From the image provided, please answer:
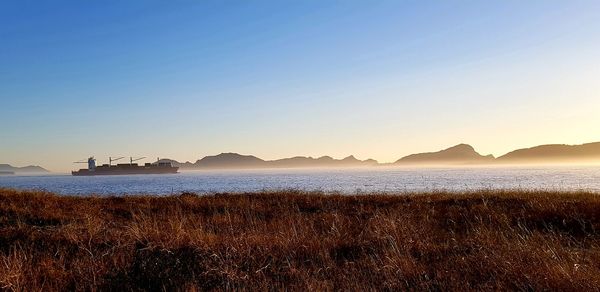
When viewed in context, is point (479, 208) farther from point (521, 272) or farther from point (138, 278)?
point (138, 278)

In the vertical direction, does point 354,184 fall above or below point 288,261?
below

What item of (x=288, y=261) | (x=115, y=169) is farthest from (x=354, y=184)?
(x=115, y=169)

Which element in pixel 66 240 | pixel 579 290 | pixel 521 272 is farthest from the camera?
pixel 66 240

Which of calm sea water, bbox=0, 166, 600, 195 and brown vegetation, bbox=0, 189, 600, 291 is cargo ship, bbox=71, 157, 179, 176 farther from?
brown vegetation, bbox=0, 189, 600, 291

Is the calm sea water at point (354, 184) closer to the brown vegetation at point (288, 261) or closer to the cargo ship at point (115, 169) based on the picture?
the brown vegetation at point (288, 261)

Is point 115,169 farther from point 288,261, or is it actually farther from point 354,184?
point 288,261

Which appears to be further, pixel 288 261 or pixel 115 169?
pixel 115 169

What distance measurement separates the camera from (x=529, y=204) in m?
15.9

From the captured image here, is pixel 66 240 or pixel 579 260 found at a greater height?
pixel 66 240

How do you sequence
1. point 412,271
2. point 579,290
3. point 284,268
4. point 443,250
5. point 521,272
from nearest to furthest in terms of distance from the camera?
point 579,290, point 521,272, point 412,271, point 284,268, point 443,250

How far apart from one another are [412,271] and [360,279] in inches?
31.3

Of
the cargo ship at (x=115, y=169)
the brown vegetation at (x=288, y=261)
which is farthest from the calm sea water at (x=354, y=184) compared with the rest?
the cargo ship at (x=115, y=169)

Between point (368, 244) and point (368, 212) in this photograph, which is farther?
point (368, 212)

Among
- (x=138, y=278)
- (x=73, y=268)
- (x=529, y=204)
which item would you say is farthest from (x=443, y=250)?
(x=529, y=204)
